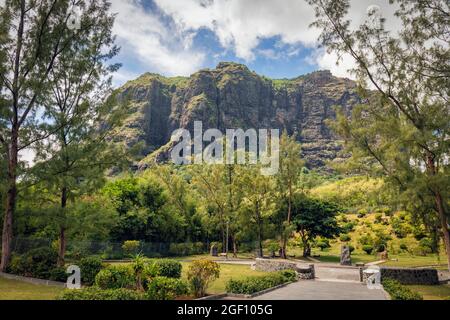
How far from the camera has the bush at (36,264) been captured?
52.0ft

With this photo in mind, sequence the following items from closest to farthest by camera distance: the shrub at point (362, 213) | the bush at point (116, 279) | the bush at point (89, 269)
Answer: the bush at point (116, 279), the bush at point (89, 269), the shrub at point (362, 213)

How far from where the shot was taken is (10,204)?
1775 cm

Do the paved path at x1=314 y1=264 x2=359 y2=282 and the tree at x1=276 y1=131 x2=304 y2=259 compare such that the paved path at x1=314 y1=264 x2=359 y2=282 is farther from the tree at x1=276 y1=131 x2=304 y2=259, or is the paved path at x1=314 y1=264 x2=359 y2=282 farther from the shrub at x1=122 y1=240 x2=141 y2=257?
the shrub at x1=122 y1=240 x2=141 y2=257

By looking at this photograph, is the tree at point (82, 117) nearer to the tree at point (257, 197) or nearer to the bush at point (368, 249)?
the tree at point (257, 197)

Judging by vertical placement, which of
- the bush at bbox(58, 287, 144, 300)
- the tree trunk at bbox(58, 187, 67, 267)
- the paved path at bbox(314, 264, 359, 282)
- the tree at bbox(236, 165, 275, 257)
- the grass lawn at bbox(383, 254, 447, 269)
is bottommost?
the grass lawn at bbox(383, 254, 447, 269)

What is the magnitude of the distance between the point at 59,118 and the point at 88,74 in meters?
3.39

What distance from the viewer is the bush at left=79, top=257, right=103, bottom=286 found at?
1559cm

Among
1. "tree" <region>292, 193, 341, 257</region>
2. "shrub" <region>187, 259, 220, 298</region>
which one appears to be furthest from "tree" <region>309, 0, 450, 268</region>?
"tree" <region>292, 193, 341, 257</region>

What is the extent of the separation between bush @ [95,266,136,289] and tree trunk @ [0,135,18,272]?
21.1 ft

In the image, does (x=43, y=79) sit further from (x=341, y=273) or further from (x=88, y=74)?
(x=341, y=273)

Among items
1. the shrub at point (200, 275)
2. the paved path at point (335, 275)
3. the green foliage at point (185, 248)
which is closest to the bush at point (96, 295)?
the shrub at point (200, 275)

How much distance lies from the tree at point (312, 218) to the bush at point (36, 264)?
85.0ft

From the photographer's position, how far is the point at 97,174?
1848 cm
